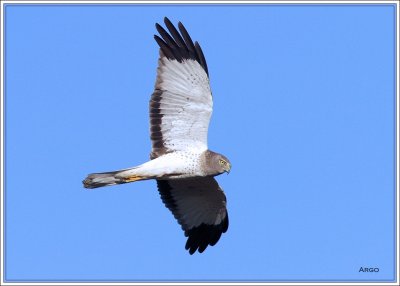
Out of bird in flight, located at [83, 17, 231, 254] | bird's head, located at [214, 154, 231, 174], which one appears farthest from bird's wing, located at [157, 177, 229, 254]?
bird's head, located at [214, 154, 231, 174]

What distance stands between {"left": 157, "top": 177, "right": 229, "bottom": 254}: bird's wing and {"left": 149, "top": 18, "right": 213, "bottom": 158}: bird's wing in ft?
4.17

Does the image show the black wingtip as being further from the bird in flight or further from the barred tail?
the barred tail

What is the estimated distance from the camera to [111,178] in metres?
14.7

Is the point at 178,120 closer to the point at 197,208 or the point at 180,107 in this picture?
the point at 180,107

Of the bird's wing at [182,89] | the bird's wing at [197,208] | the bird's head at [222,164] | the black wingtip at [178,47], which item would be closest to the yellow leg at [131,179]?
the bird's wing at [182,89]

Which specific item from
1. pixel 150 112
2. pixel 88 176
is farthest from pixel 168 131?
pixel 88 176

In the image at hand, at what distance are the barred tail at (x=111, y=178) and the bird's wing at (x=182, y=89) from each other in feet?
1.67

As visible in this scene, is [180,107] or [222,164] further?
[180,107]

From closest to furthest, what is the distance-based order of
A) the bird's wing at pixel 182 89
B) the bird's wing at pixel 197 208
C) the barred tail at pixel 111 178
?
the barred tail at pixel 111 178 → the bird's wing at pixel 182 89 → the bird's wing at pixel 197 208

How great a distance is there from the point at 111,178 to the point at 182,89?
5.65 ft

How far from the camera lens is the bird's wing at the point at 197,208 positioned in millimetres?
16109

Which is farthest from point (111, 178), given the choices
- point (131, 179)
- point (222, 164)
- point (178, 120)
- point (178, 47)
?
point (178, 47)

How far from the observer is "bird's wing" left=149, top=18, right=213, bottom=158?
14758 millimetres

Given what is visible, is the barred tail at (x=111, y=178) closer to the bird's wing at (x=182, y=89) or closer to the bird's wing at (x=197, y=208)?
the bird's wing at (x=182, y=89)
